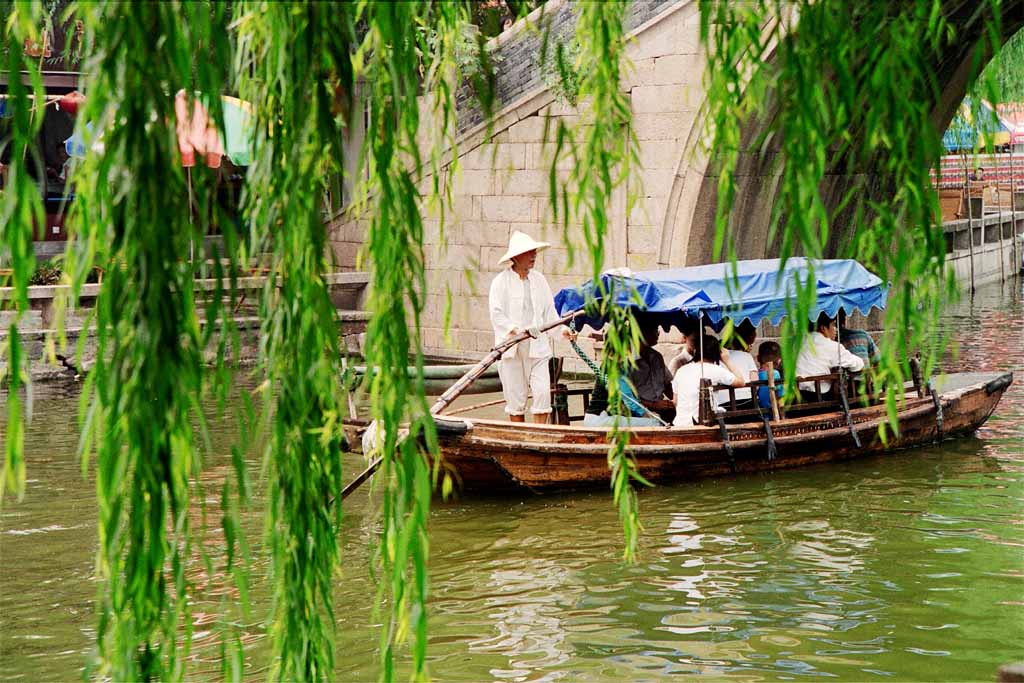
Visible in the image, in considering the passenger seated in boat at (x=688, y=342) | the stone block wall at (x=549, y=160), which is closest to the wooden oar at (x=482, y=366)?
the passenger seated in boat at (x=688, y=342)

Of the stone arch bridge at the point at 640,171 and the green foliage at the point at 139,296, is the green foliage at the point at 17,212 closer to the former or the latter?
the green foliage at the point at 139,296

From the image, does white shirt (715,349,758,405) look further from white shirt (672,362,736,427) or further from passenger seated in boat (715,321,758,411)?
white shirt (672,362,736,427)

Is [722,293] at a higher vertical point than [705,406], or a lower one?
higher

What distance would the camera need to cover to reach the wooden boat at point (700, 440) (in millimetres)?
9734

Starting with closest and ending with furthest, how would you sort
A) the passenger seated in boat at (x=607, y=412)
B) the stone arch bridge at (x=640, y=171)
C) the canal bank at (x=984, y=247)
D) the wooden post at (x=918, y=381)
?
the passenger seated in boat at (x=607, y=412) < the wooden post at (x=918, y=381) < the stone arch bridge at (x=640, y=171) < the canal bank at (x=984, y=247)

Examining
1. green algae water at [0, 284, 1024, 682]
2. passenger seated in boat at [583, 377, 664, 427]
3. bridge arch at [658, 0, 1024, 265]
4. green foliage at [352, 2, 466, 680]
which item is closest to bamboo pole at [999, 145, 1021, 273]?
bridge arch at [658, 0, 1024, 265]

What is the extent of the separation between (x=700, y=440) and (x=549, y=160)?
3.90 metres

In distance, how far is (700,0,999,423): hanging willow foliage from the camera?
9.95 feet

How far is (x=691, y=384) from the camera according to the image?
10.5 metres

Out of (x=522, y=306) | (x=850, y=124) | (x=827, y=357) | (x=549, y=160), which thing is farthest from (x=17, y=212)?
(x=549, y=160)

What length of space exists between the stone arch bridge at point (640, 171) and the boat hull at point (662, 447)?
10.1 ft

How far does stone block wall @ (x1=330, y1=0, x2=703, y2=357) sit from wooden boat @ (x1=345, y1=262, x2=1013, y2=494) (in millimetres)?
2781

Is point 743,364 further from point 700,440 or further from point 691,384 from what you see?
point 700,440

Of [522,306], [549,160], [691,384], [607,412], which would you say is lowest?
[607,412]
